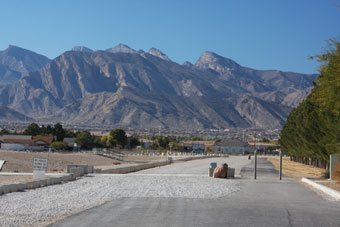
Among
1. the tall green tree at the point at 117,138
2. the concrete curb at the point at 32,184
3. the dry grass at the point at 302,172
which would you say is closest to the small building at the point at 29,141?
the tall green tree at the point at 117,138

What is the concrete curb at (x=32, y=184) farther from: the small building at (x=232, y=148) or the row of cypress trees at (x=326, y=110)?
the small building at (x=232, y=148)

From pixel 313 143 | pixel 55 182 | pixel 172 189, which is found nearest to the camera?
pixel 172 189

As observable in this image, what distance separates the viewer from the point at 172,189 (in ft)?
76.2

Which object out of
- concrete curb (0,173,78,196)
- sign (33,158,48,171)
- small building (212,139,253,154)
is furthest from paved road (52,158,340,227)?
small building (212,139,253,154)

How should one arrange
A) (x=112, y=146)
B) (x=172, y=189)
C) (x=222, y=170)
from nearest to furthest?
(x=172, y=189)
(x=222, y=170)
(x=112, y=146)

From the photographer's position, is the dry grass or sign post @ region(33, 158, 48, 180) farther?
the dry grass

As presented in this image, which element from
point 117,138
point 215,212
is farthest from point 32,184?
point 117,138

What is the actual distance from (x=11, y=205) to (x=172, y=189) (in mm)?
8387

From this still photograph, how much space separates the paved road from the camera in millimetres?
13070

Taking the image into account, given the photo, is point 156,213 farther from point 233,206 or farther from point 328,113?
point 328,113

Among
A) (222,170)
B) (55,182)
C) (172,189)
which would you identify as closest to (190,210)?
(172,189)

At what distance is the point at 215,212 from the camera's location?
49.5 feet

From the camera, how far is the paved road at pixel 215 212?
1307 centimetres

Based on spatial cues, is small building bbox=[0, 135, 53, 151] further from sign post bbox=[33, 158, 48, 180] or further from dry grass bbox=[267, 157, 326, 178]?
sign post bbox=[33, 158, 48, 180]
